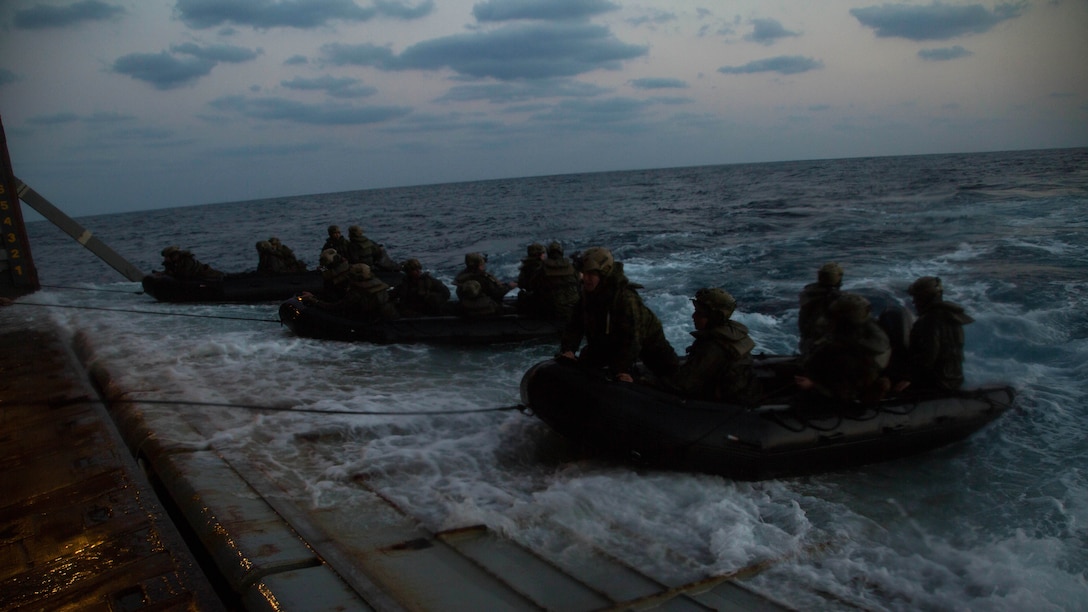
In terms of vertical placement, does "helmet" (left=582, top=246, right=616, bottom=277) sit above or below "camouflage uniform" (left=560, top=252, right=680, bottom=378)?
above

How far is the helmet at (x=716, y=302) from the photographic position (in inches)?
260

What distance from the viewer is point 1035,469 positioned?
7.24 m

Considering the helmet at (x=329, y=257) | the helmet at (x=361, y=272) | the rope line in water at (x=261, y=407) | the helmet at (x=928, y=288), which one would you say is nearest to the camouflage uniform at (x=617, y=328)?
the rope line in water at (x=261, y=407)

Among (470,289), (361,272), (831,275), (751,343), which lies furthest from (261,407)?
(831,275)

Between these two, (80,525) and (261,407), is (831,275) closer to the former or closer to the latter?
(261,407)

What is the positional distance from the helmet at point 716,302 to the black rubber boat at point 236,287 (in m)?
12.4

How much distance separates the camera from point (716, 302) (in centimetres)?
661

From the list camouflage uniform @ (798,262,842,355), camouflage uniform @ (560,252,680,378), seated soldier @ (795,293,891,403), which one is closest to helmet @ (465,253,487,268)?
camouflage uniform @ (560,252,680,378)

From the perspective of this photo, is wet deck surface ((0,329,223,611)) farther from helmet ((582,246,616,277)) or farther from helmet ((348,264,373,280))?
helmet ((348,264,373,280))

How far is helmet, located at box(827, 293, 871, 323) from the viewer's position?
6641 mm

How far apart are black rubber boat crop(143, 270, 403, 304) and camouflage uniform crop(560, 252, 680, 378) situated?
11426 millimetres

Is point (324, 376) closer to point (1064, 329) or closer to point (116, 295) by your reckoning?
point (1064, 329)

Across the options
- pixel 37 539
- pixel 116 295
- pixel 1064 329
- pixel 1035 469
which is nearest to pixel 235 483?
pixel 37 539

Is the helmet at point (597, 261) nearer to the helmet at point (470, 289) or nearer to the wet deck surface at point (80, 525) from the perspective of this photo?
the wet deck surface at point (80, 525)
